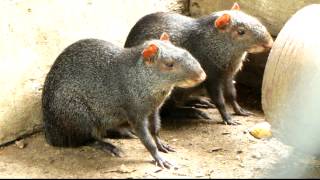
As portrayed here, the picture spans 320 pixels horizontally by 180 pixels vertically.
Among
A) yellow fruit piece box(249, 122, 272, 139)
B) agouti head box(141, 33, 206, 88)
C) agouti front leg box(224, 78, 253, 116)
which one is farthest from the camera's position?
agouti front leg box(224, 78, 253, 116)

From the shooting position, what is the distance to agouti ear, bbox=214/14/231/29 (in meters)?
6.46

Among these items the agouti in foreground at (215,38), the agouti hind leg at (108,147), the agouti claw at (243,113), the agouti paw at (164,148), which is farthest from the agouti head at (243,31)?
the agouti hind leg at (108,147)

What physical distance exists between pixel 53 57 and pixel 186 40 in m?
1.46

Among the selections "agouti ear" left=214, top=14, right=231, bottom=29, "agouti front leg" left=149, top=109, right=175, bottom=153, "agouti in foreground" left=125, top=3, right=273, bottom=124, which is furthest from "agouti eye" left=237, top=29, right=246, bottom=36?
"agouti front leg" left=149, top=109, right=175, bottom=153

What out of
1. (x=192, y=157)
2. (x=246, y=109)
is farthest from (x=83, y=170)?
(x=246, y=109)

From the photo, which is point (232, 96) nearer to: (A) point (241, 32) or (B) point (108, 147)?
(A) point (241, 32)

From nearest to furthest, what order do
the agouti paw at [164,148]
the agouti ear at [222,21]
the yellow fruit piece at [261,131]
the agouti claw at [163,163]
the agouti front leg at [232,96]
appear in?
1. the agouti claw at [163,163]
2. the agouti paw at [164,148]
3. the yellow fruit piece at [261,131]
4. the agouti ear at [222,21]
5. the agouti front leg at [232,96]

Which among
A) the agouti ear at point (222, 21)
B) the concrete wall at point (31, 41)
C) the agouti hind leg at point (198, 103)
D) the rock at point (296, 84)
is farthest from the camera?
the agouti hind leg at point (198, 103)

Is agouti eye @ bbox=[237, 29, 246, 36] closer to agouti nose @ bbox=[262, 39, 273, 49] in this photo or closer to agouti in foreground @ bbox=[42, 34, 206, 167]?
agouti nose @ bbox=[262, 39, 273, 49]

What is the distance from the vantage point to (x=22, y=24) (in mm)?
5809

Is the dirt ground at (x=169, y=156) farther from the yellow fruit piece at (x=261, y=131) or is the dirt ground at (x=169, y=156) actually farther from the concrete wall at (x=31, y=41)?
the concrete wall at (x=31, y=41)

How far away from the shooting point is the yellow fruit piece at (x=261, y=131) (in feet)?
20.6

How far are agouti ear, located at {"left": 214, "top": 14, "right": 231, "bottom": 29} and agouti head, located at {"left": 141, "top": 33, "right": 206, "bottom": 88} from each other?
3.26ft

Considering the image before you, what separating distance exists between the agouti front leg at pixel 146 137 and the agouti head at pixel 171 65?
0.44 meters
